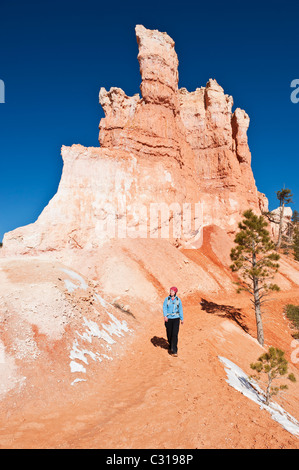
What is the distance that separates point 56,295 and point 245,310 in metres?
16.3

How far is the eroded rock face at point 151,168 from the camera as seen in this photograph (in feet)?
66.8

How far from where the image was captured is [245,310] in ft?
65.0

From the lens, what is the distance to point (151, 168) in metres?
25.7

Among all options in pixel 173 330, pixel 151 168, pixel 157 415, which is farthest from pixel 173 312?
pixel 151 168

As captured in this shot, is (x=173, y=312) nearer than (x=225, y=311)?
Yes

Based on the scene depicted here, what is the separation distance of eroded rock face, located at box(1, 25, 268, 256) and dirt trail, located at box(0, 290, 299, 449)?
13.7 m

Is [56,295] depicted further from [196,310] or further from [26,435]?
[196,310]

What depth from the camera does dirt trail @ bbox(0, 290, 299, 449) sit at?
4.21 meters

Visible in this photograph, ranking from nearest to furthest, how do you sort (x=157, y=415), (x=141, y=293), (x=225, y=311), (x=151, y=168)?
(x=157, y=415)
(x=141, y=293)
(x=225, y=311)
(x=151, y=168)

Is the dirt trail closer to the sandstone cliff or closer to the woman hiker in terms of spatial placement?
the sandstone cliff

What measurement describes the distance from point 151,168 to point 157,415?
76.3 ft

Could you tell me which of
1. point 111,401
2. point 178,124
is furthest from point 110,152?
point 111,401

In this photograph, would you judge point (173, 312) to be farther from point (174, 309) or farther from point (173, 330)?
point (173, 330)

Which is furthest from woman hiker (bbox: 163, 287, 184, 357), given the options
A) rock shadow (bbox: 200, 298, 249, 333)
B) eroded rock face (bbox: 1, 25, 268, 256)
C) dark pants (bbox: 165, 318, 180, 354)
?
eroded rock face (bbox: 1, 25, 268, 256)
